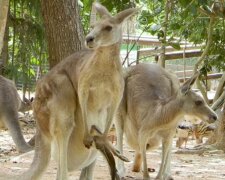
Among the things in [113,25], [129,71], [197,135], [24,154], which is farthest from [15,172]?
[197,135]

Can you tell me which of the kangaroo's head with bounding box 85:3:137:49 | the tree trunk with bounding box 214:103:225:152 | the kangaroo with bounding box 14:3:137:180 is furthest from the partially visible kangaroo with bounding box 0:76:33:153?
the kangaroo's head with bounding box 85:3:137:49

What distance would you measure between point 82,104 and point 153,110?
1.69 m

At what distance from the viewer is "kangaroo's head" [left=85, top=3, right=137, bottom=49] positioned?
4664 millimetres

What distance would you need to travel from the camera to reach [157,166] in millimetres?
7180

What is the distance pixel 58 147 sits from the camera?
4.89 metres

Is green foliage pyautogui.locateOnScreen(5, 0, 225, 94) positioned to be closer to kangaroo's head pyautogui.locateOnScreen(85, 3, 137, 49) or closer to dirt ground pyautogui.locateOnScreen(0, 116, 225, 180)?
dirt ground pyautogui.locateOnScreen(0, 116, 225, 180)

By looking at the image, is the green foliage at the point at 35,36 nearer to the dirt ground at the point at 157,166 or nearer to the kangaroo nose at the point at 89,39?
the dirt ground at the point at 157,166

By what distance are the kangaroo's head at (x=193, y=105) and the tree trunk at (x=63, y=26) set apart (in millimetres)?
1494

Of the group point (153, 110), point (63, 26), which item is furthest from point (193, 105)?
point (63, 26)

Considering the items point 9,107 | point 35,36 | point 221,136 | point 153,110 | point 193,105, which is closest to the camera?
point 193,105

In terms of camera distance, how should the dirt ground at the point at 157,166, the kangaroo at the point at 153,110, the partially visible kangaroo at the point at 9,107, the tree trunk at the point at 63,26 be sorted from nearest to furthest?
the kangaroo at the point at 153,110, the dirt ground at the point at 157,166, the tree trunk at the point at 63,26, the partially visible kangaroo at the point at 9,107

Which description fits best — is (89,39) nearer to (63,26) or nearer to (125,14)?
(125,14)

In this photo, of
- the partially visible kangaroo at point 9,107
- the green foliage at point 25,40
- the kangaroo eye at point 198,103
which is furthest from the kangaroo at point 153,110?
the green foliage at point 25,40

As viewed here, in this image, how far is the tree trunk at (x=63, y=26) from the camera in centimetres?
712
